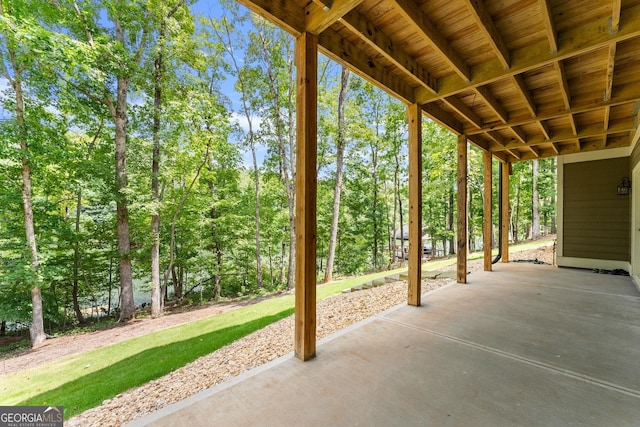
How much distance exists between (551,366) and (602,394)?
0.32 meters

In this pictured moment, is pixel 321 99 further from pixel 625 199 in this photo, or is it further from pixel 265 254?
pixel 625 199

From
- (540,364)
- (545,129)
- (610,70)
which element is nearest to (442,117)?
(610,70)

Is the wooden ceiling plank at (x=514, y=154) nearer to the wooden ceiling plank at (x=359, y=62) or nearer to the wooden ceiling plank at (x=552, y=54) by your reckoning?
the wooden ceiling plank at (x=552, y=54)

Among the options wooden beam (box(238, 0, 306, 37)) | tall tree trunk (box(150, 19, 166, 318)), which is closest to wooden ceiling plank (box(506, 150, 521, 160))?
wooden beam (box(238, 0, 306, 37))

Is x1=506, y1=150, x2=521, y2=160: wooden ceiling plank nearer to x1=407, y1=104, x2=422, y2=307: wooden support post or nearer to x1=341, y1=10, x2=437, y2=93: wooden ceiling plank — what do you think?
x1=407, y1=104, x2=422, y2=307: wooden support post

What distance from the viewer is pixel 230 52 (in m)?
9.50

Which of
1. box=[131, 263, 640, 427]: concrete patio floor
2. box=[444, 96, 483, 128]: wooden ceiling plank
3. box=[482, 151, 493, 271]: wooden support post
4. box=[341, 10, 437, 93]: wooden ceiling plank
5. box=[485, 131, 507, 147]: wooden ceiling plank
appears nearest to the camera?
box=[131, 263, 640, 427]: concrete patio floor

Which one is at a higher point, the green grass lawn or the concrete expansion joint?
the concrete expansion joint

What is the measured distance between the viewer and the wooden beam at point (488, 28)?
6.25 ft

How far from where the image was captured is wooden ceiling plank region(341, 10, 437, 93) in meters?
2.05

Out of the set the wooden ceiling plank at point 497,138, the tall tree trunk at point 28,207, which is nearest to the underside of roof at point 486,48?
the wooden ceiling plank at point 497,138

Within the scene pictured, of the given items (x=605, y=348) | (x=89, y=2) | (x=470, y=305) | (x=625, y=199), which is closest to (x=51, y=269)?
(x=89, y=2)

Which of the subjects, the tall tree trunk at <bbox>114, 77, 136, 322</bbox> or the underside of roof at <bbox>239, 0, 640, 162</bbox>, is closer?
the underside of roof at <bbox>239, 0, 640, 162</bbox>

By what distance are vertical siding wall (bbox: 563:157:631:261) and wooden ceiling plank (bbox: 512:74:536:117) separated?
3.67 meters
